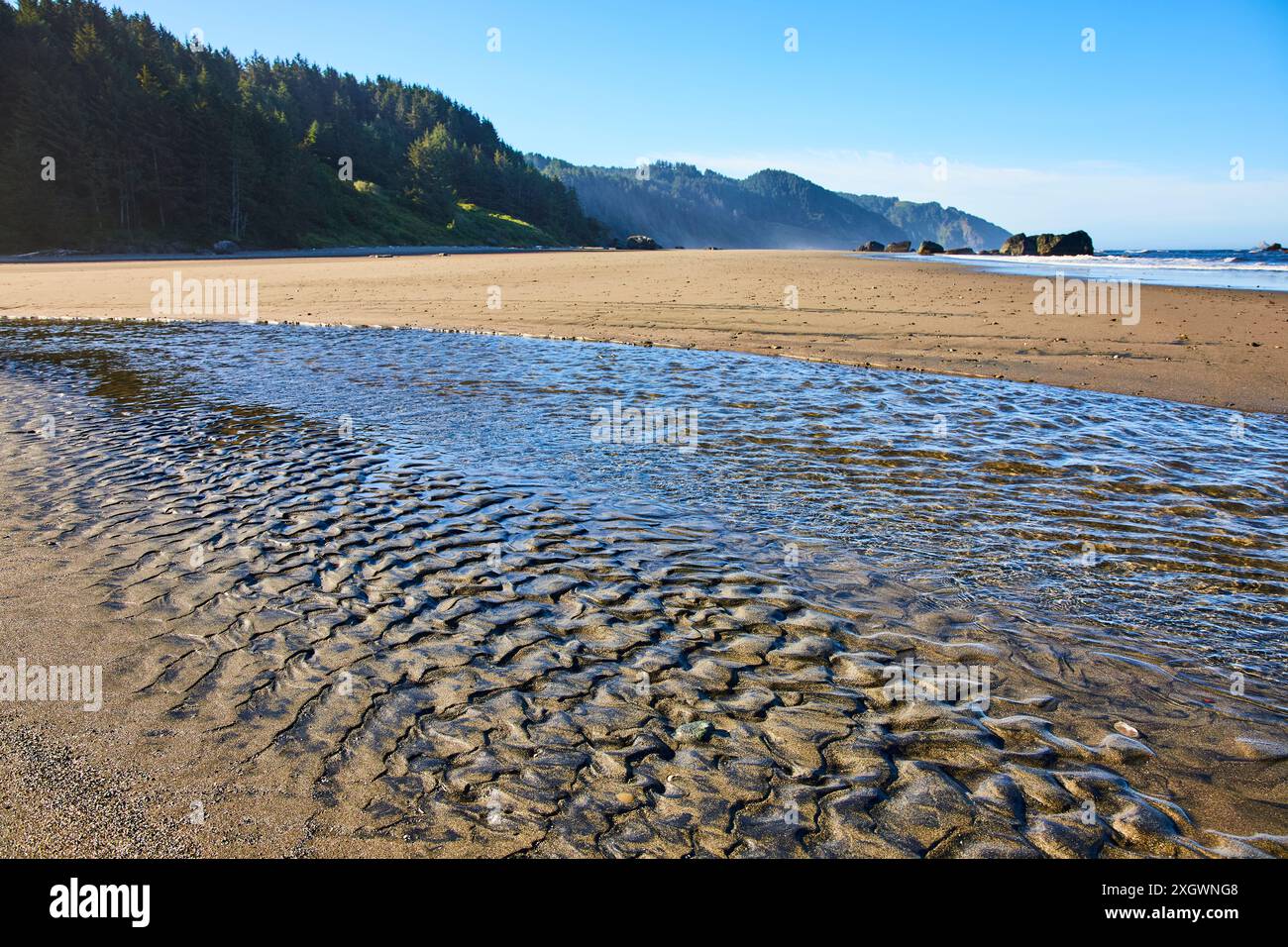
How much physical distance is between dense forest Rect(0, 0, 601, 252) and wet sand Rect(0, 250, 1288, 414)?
38.9 metres

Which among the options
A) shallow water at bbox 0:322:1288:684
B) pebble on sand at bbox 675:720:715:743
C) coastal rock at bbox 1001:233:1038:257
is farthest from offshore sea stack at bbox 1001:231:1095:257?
pebble on sand at bbox 675:720:715:743

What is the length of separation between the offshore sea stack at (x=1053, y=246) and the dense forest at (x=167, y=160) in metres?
73.1

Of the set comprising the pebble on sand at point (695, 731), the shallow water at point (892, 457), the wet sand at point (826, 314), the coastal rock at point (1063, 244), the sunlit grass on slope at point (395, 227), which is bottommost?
the pebble on sand at point (695, 731)

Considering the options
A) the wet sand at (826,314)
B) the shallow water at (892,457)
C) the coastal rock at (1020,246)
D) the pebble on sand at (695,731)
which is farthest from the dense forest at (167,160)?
the pebble on sand at (695,731)

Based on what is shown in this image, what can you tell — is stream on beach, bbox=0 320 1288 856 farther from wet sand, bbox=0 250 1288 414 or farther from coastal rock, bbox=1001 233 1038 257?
coastal rock, bbox=1001 233 1038 257

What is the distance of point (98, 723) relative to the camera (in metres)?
4.02

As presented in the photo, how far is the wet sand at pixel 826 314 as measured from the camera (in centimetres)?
1455

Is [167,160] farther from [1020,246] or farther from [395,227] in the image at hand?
[1020,246]

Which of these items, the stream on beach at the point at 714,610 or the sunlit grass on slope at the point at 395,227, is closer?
the stream on beach at the point at 714,610

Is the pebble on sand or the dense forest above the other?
the dense forest

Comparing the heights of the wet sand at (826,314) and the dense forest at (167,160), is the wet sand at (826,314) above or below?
below

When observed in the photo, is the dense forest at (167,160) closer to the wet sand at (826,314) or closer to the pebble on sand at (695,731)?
the wet sand at (826,314)

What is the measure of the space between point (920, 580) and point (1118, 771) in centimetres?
A: 225

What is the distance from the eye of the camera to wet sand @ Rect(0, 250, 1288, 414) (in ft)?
47.8
